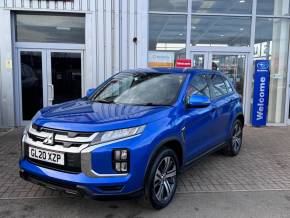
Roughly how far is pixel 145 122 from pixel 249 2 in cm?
729

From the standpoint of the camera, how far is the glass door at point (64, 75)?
28.8 feet

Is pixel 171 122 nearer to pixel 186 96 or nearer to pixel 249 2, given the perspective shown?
pixel 186 96

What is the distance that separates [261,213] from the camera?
3.80 metres

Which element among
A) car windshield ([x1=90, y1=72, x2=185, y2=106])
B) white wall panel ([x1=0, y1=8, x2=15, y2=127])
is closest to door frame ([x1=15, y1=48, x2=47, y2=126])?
white wall panel ([x1=0, y1=8, x2=15, y2=127])

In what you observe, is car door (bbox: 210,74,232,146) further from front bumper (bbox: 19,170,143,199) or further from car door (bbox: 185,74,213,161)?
front bumper (bbox: 19,170,143,199)

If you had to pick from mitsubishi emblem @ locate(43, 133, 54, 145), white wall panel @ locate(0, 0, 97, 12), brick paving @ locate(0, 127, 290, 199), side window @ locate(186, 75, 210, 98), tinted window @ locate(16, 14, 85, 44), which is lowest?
brick paving @ locate(0, 127, 290, 199)

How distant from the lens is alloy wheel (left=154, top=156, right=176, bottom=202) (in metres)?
3.71

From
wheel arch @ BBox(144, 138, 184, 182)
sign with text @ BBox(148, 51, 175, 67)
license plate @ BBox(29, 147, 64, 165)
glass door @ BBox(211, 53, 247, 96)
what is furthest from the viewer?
glass door @ BBox(211, 53, 247, 96)

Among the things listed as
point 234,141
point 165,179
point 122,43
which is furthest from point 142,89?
point 122,43

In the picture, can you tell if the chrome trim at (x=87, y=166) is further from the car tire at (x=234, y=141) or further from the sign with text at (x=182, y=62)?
the sign with text at (x=182, y=62)

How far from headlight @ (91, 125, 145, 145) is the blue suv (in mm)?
10

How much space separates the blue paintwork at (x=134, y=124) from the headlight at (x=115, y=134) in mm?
48

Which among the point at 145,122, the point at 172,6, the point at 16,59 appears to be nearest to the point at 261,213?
the point at 145,122

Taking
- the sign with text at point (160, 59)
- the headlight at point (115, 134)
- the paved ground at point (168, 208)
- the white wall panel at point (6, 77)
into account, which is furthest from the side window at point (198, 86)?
the white wall panel at point (6, 77)
